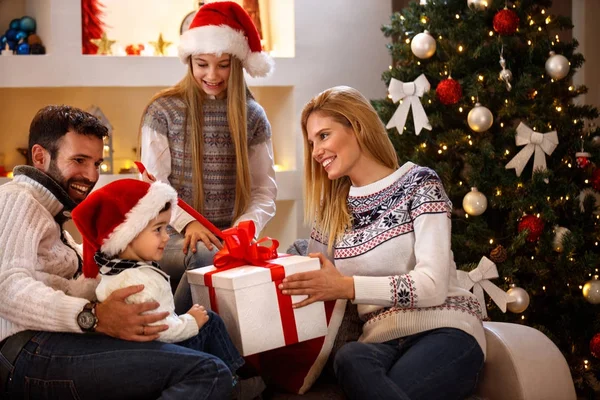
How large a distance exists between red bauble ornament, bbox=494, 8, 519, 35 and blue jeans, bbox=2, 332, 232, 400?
7.41 ft

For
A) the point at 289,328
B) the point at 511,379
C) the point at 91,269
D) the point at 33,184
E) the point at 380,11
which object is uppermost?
the point at 380,11

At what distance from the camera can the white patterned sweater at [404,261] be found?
2273 millimetres

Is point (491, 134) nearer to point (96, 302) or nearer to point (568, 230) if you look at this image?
point (568, 230)

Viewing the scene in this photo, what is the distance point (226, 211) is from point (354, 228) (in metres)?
0.78

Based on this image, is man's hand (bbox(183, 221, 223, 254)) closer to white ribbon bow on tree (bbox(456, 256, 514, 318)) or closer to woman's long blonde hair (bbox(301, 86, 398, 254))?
woman's long blonde hair (bbox(301, 86, 398, 254))

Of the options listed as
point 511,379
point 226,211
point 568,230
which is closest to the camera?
point 511,379

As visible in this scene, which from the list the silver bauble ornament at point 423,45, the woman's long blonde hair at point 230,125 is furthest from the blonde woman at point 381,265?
the silver bauble ornament at point 423,45

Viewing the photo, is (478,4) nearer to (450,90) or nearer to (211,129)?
(450,90)

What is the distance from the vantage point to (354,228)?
2.54 meters

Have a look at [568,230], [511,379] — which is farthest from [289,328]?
[568,230]

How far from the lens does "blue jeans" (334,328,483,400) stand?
7.20ft

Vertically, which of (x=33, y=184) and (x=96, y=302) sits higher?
(x=33, y=184)

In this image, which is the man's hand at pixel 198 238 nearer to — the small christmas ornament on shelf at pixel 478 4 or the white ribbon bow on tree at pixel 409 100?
the white ribbon bow on tree at pixel 409 100

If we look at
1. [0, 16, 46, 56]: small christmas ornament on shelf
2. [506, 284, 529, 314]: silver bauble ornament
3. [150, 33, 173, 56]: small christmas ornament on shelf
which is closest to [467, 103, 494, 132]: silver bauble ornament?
[506, 284, 529, 314]: silver bauble ornament
